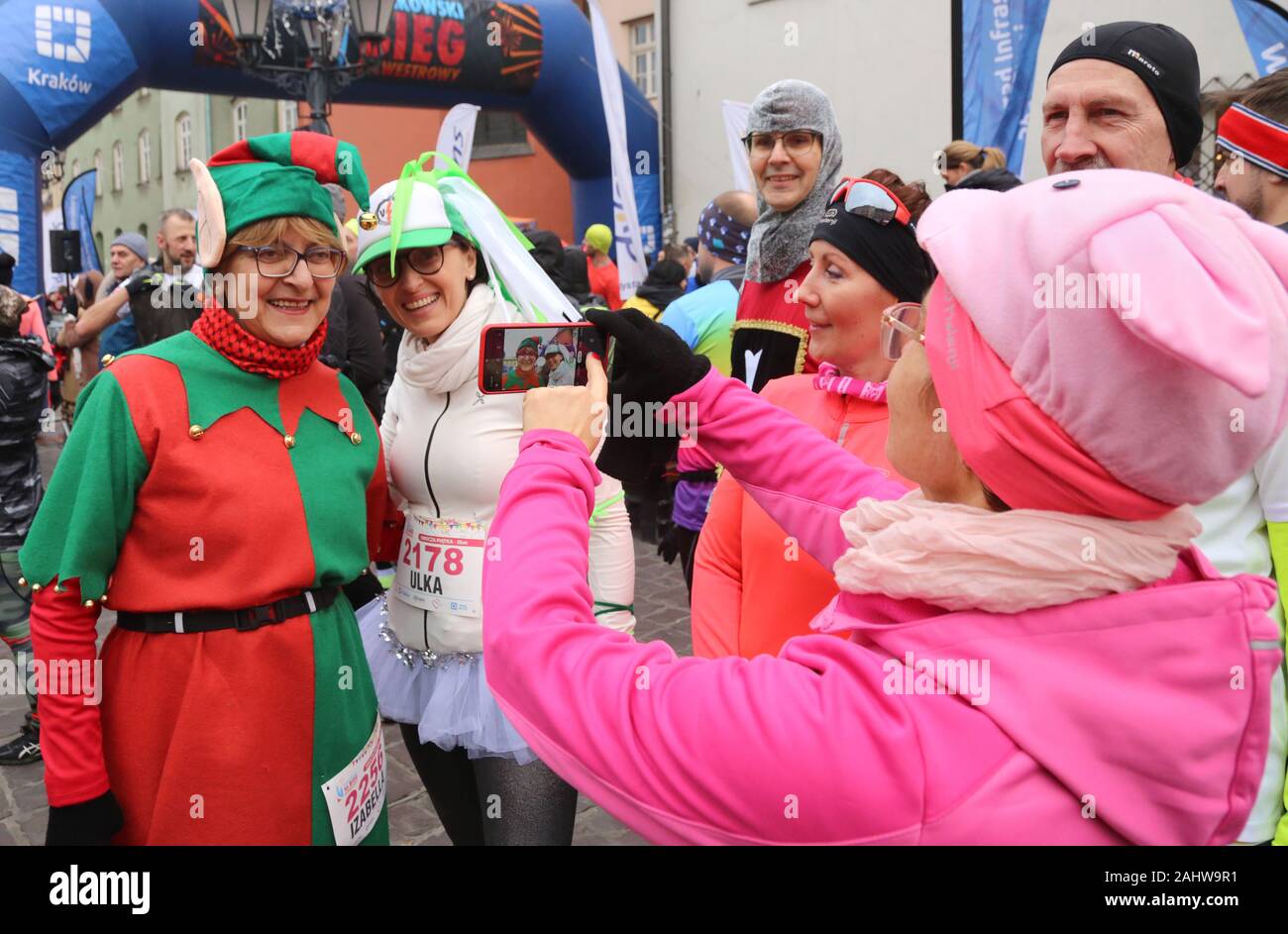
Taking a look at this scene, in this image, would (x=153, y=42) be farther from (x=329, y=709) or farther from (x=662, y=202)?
(x=329, y=709)

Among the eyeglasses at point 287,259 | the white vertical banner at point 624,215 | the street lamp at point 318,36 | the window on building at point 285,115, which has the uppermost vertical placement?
the window on building at point 285,115

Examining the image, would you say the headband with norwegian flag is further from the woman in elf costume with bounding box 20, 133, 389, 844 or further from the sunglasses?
the woman in elf costume with bounding box 20, 133, 389, 844

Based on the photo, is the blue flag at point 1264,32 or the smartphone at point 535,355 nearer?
the smartphone at point 535,355

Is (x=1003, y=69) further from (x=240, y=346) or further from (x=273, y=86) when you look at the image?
(x=273, y=86)

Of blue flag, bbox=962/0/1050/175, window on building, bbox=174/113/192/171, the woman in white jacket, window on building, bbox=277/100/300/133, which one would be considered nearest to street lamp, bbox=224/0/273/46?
the woman in white jacket

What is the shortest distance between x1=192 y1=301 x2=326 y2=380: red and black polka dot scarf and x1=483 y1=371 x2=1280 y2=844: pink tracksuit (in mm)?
1321

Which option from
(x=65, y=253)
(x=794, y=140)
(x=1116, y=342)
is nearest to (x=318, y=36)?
(x=794, y=140)

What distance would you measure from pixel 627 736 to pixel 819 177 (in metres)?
2.46

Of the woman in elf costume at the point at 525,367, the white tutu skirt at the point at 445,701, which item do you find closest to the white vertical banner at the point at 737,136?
the white tutu skirt at the point at 445,701

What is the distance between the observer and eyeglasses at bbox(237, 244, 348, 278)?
2070 millimetres

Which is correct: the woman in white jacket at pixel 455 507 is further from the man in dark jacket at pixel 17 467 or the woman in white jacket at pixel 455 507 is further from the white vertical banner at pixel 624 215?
the white vertical banner at pixel 624 215

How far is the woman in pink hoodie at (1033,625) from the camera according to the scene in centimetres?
84
